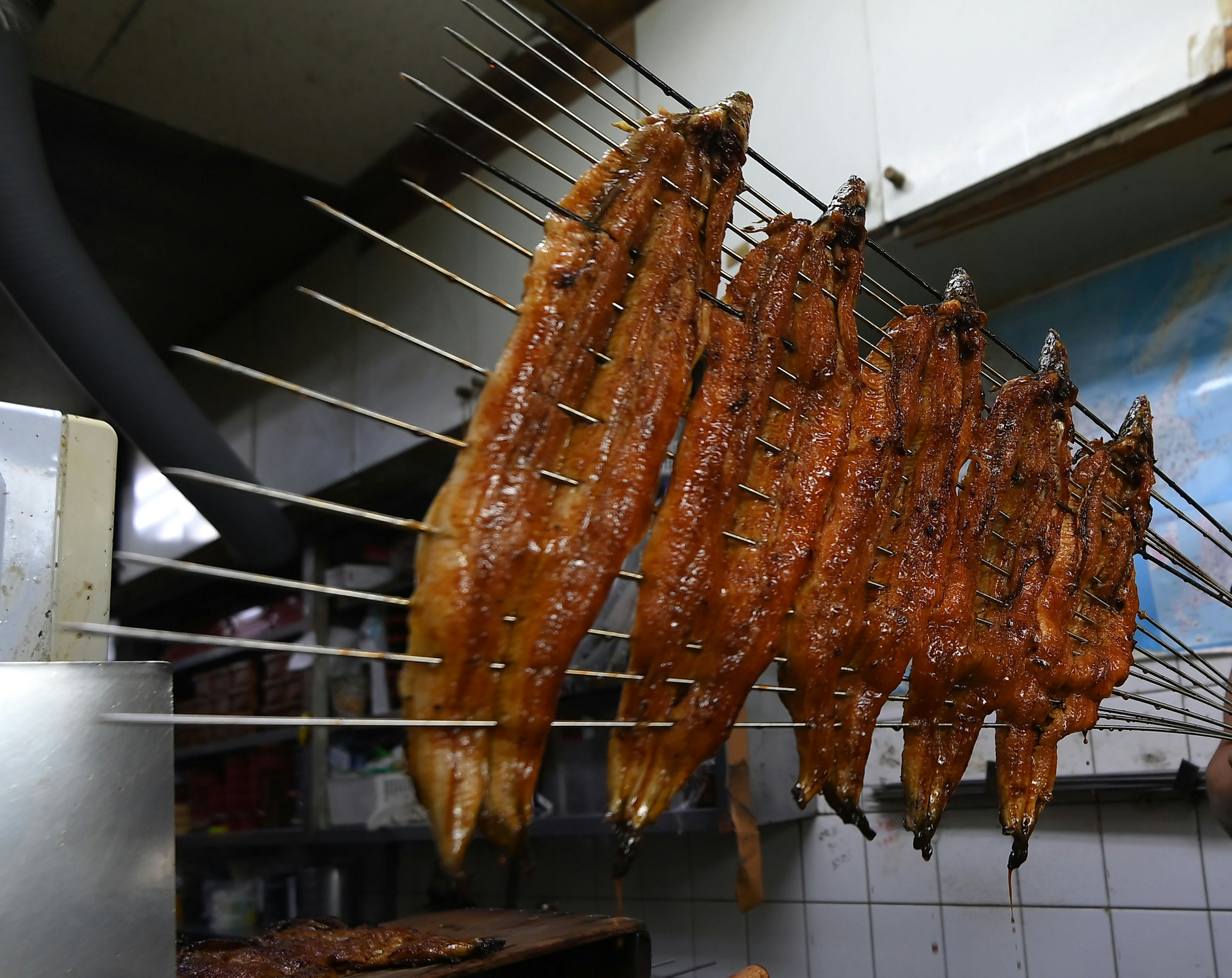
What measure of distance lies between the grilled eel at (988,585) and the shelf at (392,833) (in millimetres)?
783

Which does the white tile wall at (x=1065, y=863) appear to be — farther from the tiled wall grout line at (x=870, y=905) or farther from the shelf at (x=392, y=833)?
the shelf at (x=392, y=833)

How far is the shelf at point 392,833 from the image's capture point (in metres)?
2.78

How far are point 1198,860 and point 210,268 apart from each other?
4.07 m

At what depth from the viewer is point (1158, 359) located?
8.05 ft

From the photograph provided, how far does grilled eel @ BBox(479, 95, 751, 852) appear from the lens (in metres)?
0.87

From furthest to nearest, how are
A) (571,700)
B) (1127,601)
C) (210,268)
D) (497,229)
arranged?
1. (210,268)
2. (571,700)
3. (497,229)
4. (1127,601)

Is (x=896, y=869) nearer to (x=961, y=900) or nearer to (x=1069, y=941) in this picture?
(x=961, y=900)

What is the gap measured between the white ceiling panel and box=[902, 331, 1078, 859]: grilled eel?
2.03 metres

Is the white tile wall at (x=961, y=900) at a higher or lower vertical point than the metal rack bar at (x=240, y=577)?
lower

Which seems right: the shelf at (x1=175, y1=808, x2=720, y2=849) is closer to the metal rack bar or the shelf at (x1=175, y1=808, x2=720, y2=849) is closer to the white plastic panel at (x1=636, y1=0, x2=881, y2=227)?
the metal rack bar

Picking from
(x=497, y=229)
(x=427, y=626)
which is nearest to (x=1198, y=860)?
(x=427, y=626)

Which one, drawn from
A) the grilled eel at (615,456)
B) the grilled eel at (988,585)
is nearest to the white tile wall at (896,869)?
the grilled eel at (988,585)

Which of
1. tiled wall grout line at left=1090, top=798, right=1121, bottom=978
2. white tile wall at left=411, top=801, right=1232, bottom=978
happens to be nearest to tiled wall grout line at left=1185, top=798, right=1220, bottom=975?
white tile wall at left=411, top=801, right=1232, bottom=978

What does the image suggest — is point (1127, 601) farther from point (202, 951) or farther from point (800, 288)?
point (202, 951)
